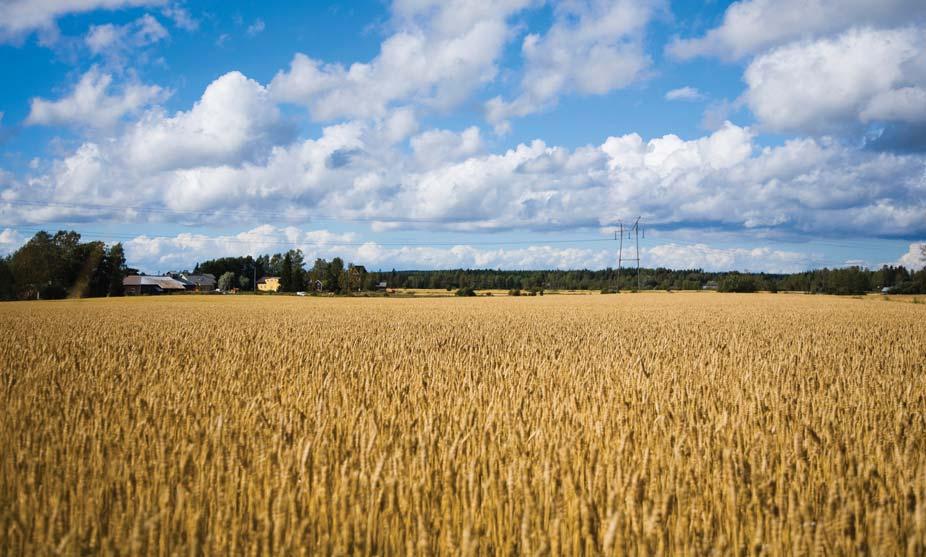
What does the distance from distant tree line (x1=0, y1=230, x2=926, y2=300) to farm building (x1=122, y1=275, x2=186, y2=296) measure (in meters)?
2.60

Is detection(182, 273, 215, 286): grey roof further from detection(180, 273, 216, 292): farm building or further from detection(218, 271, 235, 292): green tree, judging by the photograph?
detection(218, 271, 235, 292): green tree

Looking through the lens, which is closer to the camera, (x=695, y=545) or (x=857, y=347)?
(x=695, y=545)

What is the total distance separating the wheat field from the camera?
9.70ft

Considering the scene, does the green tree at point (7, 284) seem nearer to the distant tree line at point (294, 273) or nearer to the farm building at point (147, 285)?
the farm building at point (147, 285)

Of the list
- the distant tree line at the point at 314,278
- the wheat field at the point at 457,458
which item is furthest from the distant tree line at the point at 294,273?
the wheat field at the point at 457,458

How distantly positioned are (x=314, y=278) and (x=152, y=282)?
99.9ft

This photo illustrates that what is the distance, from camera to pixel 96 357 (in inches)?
359

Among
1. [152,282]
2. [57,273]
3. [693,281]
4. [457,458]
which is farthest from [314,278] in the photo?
[457,458]

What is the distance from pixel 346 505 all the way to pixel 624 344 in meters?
8.88

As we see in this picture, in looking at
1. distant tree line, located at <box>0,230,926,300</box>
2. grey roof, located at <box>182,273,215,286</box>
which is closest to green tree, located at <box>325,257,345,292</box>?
distant tree line, located at <box>0,230,926,300</box>

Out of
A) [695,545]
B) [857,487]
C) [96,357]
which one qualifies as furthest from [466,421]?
[96,357]

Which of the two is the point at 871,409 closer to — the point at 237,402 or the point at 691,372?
the point at 691,372

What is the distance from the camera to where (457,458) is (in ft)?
13.1

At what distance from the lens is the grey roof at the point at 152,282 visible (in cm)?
10838
